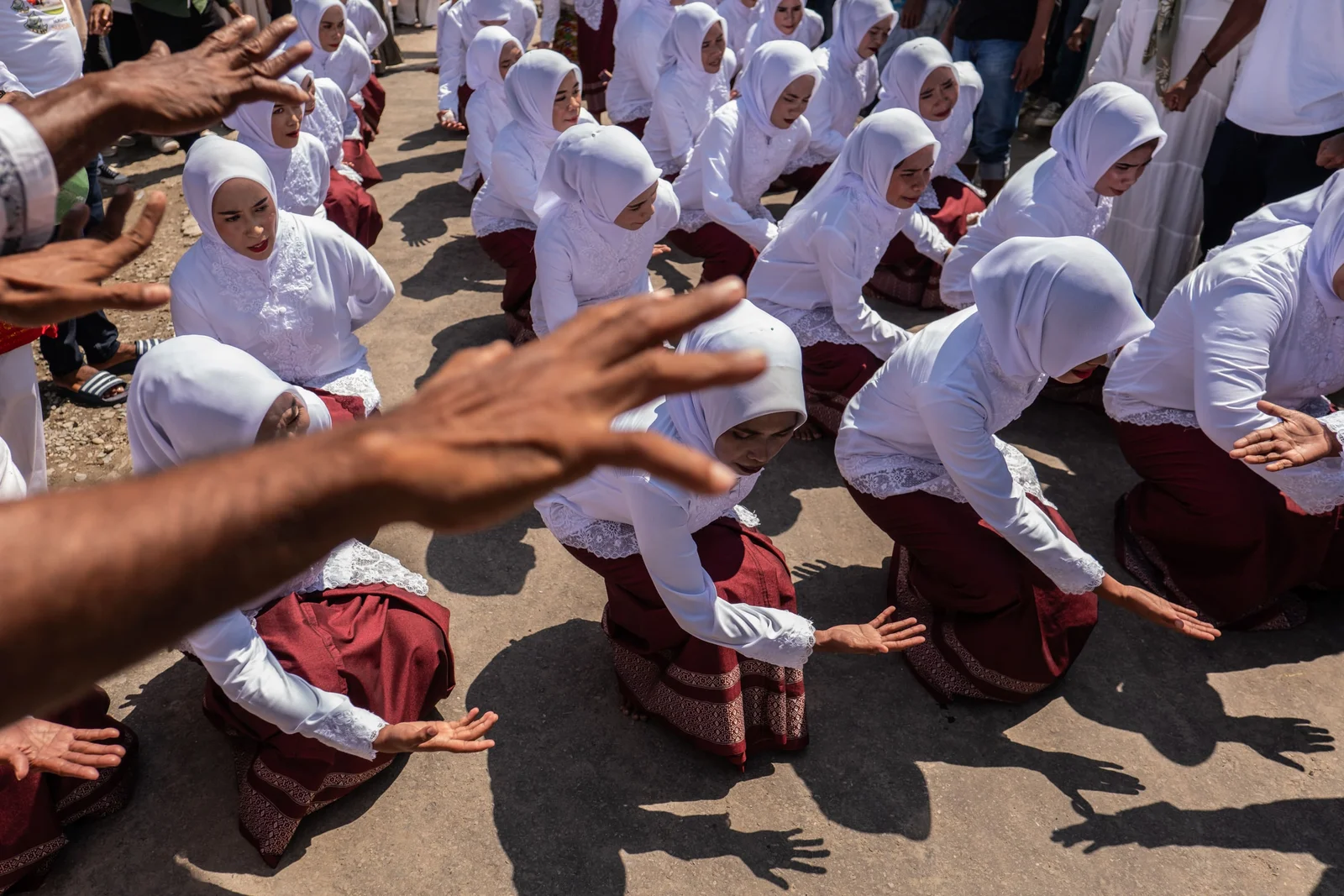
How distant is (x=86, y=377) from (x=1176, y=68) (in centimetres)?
499

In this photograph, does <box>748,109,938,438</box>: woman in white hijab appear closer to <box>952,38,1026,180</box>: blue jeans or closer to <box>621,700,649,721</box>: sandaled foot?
<box>621,700,649,721</box>: sandaled foot

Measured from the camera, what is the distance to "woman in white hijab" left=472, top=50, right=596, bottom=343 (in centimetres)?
438

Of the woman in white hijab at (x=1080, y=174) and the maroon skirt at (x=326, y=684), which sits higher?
the woman in white hijab at (x=1080, y=174)

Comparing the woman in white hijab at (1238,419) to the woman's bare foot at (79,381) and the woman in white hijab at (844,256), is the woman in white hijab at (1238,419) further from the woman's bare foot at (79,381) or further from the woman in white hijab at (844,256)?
the woman's bare foot at (79,381)

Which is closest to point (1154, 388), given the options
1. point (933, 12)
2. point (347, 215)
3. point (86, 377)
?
point (347, 215)

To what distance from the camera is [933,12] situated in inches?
258

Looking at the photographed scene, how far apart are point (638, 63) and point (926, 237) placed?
8.87 feet

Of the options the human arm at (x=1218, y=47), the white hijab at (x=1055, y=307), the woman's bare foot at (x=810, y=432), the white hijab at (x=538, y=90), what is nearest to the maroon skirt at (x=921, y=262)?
the human arm at (x=1218, y=47)

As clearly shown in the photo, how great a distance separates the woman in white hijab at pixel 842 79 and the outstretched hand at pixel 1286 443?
3.54 meters

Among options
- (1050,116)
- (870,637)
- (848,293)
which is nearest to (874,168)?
(848,293)

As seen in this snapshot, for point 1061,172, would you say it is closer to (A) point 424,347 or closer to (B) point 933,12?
(A) point 424,347

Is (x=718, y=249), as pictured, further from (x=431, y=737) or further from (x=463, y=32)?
(x=463, y=32)

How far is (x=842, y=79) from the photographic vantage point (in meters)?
5.82

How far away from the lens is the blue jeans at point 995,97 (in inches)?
220
